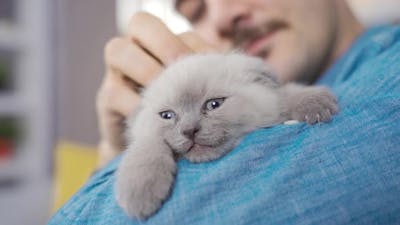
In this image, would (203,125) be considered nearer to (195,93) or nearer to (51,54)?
(195,93)

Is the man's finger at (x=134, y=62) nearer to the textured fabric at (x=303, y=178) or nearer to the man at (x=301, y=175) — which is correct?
the man at (x=301, y=175)

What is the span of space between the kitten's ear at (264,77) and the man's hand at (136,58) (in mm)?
176

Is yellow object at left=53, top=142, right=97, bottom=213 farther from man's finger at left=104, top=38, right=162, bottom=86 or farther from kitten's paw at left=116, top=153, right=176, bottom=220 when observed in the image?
kitten's paw at left=116, top=153, right=176, bottom=220

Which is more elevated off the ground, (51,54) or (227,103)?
(227,103)

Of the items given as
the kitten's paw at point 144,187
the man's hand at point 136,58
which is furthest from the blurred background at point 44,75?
the kitten's paw at point 144,187

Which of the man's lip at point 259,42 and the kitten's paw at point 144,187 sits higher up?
the kitten's paw at point 144,187

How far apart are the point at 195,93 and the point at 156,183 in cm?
23

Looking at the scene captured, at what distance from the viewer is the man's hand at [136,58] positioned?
92 cm

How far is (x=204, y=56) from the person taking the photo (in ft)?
2.94

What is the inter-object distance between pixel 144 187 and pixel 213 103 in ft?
0.76

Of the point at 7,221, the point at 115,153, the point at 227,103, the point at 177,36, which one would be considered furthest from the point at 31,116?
the point at 227,103

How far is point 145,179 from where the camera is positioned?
65 centimetres

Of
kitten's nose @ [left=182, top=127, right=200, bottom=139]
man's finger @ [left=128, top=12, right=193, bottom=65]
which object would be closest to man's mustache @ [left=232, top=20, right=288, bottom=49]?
man's finger @ [left=128, top=12, right=193, bottom=65]

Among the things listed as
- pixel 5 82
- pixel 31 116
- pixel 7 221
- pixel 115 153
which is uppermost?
pixel 115 153
